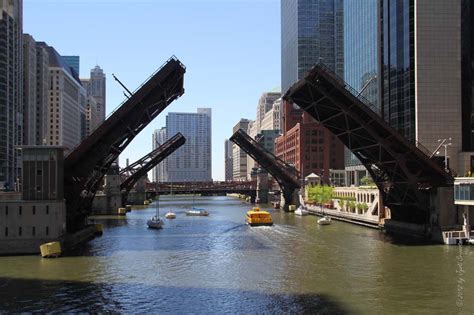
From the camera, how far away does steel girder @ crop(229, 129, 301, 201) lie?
10306cm

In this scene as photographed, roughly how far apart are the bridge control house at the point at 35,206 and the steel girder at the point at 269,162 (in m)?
56.5

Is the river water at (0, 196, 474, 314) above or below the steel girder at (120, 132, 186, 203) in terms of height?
below

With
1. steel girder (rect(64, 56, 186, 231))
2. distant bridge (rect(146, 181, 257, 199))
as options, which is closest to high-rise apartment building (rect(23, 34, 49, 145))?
distant bridge (rect(146, 181, 257, 199))

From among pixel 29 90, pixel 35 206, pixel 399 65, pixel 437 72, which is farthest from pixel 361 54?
pixel 29 90

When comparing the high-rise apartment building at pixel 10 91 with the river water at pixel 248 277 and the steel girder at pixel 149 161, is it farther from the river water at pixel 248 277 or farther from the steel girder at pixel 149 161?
the river water at pixel 248 277

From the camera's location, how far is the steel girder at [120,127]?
5056 centimetres

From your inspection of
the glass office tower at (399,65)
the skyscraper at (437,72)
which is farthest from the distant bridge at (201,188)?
the skyscraper at (437,72)

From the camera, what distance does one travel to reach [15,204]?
44594 millimetres

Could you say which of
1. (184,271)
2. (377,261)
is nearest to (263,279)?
(184,271)

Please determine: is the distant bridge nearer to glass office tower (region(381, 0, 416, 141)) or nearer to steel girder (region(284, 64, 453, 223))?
glass office tower (region(381, 0, 416, 141))

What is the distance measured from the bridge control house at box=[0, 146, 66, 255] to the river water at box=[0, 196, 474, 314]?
2.57 metres

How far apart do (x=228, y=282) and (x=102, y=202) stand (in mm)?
77246

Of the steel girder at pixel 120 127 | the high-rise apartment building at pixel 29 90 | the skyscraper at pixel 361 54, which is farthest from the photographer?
the high-rise apartment building at pixel 29 90

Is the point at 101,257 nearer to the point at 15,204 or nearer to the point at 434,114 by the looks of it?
the point at 15,204
